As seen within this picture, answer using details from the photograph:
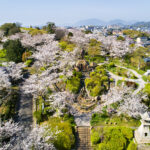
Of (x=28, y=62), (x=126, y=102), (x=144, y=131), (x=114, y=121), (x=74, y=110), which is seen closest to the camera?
(x=144, y=131)

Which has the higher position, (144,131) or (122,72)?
(122,72)

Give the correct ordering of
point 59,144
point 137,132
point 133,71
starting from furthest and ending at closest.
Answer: point 133,71, point 137,132, point 59,144

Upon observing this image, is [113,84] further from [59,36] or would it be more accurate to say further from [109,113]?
[59,36]

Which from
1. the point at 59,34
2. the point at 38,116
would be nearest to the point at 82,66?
the point at 38,116

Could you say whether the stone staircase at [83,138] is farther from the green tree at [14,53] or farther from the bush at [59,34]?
the bush at [59,34]

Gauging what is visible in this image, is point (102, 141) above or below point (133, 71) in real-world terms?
below

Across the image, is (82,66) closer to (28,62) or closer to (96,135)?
(28,62)

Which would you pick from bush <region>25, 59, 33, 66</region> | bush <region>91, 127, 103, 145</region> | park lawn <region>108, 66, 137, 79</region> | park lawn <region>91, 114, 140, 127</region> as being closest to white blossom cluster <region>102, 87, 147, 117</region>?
park lawn <region>91, 114, 140, 127</region>

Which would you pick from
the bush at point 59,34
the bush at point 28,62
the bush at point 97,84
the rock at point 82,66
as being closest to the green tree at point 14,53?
the bush at point 28,62

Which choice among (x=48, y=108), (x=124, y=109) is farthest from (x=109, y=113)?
(x=48, y=108)
